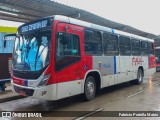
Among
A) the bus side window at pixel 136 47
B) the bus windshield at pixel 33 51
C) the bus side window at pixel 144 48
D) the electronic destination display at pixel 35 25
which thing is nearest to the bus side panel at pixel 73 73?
the electronic destination display at pixel 35 25

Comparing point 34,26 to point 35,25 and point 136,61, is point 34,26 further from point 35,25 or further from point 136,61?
point 136,61

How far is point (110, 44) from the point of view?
32.5 feet

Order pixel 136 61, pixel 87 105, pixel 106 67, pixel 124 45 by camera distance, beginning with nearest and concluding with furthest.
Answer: pixel 87 105 → pixel 106 67 → pixel 124 45 → pixel 136 61

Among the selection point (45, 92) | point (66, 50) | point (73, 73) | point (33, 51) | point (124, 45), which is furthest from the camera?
point (124, 45)

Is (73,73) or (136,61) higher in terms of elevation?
(136,61)

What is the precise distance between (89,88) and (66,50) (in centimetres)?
211

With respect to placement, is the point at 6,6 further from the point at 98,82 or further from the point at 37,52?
the point at 98,82

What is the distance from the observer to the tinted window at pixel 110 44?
9.52m

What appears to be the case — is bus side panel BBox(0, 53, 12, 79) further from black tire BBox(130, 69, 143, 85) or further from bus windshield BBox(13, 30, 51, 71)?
black tire BBox(130, 69, 143, 85)

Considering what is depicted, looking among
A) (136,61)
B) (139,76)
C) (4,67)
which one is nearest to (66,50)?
(4,67)

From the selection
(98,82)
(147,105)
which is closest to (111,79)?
(98,82)

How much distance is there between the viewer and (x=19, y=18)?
1236 cm

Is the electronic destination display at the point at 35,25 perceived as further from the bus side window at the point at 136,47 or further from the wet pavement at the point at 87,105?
the bus side window at the point at 136,47

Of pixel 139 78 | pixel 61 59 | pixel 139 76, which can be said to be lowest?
pixel 139 78
